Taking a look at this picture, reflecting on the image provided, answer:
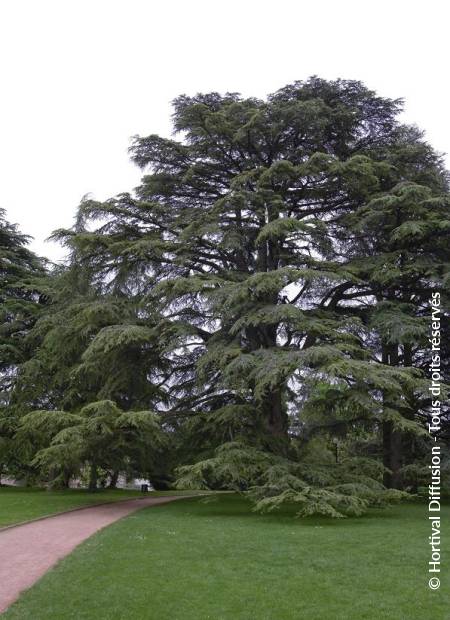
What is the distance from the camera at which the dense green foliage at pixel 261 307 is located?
1509cm

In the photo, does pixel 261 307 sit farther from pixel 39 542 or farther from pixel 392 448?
pixel 39 542

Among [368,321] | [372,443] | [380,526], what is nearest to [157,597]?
[380,526]

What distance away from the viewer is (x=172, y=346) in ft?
54.9

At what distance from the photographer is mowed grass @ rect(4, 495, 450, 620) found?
659 centimetres

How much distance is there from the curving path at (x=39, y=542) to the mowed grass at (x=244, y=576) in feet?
1.04

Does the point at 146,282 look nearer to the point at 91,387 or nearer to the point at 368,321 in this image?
the point at 91,387

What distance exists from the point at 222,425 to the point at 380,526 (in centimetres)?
563

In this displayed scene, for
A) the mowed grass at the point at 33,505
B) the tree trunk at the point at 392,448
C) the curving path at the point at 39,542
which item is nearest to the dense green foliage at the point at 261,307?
the tree trunk at the point at 392,448

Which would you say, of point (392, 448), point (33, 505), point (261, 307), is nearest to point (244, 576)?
point (261, 307)

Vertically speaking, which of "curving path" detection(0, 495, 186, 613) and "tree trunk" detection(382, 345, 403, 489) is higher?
"tree trunk" detection(382, 345, 403, 489)

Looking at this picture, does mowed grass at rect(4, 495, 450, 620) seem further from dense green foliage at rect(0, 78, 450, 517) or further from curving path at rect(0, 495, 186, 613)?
dense green foliage at rect(0, 78, 450, 517)

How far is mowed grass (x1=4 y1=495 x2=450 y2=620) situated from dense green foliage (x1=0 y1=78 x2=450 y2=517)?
2072mm

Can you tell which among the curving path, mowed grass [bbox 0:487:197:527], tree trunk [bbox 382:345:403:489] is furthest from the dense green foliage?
the curving path

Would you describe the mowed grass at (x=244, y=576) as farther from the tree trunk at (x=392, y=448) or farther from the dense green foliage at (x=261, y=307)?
the tree trunk at (x=392, y=448)
